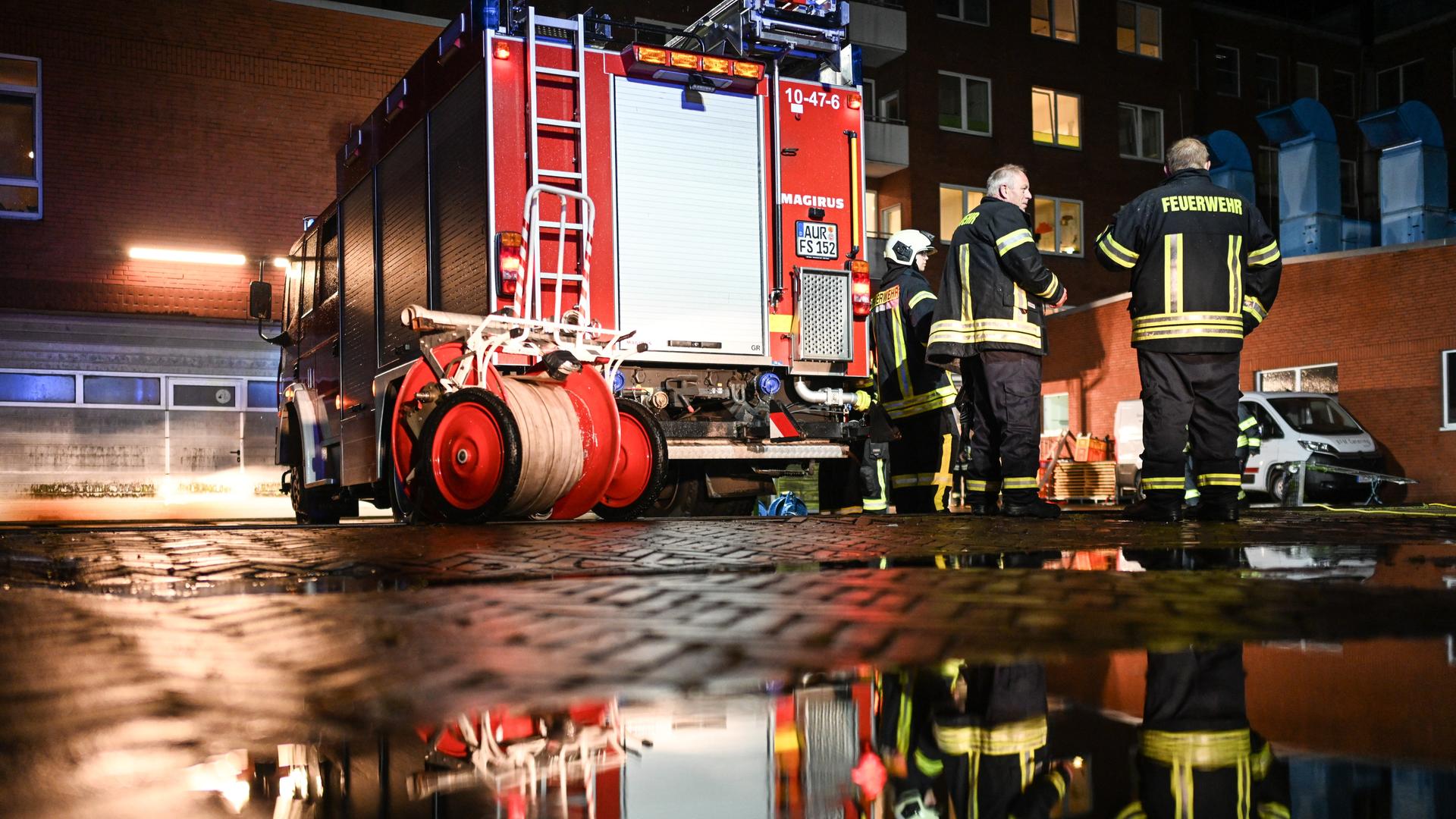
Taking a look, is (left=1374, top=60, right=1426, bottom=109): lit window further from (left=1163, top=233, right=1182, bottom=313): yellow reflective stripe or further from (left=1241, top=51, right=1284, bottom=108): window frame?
(left=1163, top=233, right=1182, bottom=313): yellow reflective stripe

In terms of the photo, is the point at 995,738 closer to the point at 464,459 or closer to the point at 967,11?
the point at 464,459

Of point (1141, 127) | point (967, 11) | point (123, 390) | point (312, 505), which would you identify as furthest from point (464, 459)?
point (1141, 127)

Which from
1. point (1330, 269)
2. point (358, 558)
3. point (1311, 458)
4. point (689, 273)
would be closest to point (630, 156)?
point (689, 273)

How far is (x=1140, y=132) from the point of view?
36969mm

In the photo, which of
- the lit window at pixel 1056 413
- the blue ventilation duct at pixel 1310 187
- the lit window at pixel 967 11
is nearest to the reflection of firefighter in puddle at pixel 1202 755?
the lit window at pixel 1056 413

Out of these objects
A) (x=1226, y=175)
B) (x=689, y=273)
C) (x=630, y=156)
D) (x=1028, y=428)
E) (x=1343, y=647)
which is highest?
(x=1226, y=175)

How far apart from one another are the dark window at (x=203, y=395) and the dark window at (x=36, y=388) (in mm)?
1335

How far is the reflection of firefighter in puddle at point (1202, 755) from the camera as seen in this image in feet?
4.03

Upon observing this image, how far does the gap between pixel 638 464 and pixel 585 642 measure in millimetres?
6061

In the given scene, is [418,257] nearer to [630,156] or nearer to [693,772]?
[630,156]

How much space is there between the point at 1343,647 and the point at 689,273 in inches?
304

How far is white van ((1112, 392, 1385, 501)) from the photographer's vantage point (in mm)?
19141

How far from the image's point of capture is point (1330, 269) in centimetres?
2117

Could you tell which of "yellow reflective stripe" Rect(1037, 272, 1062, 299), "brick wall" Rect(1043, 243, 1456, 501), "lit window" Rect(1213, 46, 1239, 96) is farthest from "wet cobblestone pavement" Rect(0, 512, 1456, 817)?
"lit window" Rect(1213, 46, 1239, 96)
